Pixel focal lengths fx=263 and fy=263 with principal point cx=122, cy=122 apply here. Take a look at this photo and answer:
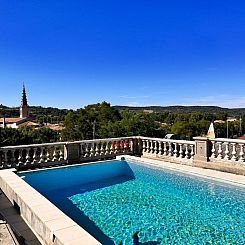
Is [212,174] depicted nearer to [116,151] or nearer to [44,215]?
[116,151]

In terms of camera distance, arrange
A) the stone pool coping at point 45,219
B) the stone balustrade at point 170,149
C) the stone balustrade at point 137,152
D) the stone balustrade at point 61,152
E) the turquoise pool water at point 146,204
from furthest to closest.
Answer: the stone balustrade at point 170,149 → the stone balustrade at point 61,152 → the stone balustrade at point 137,152 → the turquoise pool water at point 146,204 → the stone pool coping at point 45,219

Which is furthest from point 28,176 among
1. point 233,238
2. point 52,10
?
point 52,10

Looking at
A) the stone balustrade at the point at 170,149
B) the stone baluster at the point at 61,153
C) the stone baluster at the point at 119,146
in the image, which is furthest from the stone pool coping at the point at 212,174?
the stone baluster at the point at 61,153

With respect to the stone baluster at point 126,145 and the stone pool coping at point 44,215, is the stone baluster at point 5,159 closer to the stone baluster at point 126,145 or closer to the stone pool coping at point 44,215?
the stone pool coping at point 44,215

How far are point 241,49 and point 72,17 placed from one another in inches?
501

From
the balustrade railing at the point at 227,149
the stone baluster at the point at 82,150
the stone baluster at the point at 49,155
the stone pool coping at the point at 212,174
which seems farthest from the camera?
the stone baluster at the point at 82,150

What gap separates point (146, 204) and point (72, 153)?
3.70m

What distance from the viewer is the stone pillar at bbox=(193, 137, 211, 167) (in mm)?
7180

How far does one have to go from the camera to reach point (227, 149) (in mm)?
6754

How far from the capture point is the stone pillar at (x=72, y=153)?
27.0 feet

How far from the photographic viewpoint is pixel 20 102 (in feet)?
345

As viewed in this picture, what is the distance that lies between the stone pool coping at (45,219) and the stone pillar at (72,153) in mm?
3366

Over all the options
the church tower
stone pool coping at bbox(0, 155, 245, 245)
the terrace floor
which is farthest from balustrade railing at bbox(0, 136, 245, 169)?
the church tower

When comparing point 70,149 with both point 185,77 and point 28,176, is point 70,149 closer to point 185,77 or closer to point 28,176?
point 28,176
